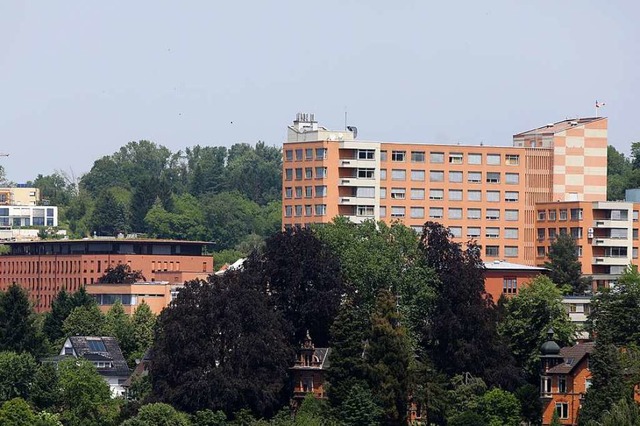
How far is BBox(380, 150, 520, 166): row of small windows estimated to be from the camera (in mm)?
176500

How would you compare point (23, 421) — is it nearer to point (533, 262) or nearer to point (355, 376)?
point (355, 376)

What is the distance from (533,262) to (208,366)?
67.0 metres

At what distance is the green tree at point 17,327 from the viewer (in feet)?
462

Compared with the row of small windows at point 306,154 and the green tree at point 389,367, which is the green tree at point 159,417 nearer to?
the green tree at point 389,367

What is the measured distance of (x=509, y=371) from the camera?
12012 centimetres

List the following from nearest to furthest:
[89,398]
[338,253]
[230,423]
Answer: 1. [230,423]
2. [89,398]
3. [338,253]

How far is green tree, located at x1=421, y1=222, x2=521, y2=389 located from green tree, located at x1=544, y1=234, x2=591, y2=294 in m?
35.7

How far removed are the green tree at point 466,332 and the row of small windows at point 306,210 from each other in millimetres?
47531

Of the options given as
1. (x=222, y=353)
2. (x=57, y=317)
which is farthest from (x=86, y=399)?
(x=57, y=317)

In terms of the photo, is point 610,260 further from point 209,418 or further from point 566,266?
point 209,418

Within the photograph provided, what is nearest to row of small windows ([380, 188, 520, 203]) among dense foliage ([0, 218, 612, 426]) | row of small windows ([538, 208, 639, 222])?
row of small windows ([538, 208, 639, 222])

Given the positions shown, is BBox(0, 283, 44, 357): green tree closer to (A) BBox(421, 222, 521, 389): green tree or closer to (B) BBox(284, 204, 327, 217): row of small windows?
(A) BBox(421, 222, 521, 389): green tree

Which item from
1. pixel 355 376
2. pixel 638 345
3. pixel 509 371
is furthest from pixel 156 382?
pixel 638 345

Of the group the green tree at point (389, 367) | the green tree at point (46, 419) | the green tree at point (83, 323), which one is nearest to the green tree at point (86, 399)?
the green tree at point (46, 419)
